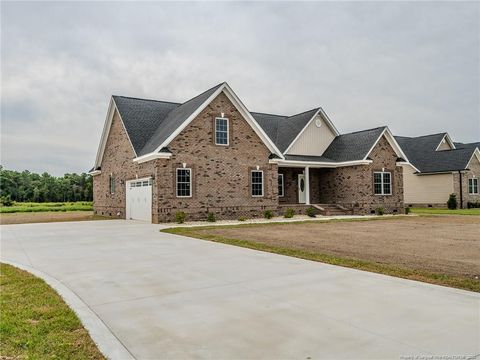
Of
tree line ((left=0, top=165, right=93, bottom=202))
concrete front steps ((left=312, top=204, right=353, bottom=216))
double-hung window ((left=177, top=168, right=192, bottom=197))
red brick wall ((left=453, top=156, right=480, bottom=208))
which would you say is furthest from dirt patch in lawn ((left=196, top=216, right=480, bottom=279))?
tree line ((left=0, top=165, right=93, bottom=202))

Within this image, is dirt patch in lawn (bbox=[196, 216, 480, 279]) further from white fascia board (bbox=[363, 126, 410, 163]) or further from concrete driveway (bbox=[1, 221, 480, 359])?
white fascia board (bbox=[363, 126, 410, 163])

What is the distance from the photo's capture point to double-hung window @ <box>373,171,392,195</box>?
27047 mm

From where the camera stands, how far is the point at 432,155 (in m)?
37.0

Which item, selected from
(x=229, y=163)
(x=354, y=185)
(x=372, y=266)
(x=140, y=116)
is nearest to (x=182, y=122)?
(x=229, y=163)

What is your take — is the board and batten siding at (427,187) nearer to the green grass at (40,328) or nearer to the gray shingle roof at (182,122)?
the gray shingle roof at (182,122)

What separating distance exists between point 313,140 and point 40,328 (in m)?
26.2

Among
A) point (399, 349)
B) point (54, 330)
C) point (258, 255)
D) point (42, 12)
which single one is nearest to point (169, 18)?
point (42, 12)

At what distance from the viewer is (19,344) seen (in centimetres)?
388

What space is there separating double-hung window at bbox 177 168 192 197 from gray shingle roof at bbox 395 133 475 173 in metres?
25.0

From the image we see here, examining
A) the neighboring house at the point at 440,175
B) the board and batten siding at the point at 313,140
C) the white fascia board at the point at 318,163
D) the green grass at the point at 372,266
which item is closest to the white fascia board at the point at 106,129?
the white fascia board at the point at 318,163

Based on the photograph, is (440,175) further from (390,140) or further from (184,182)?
(184,182)

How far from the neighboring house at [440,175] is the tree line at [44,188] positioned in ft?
165

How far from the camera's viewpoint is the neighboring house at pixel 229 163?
20703 millimetres

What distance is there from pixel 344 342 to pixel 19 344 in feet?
10.8
